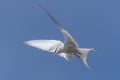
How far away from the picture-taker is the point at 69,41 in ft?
156

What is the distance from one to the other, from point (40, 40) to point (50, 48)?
102cm

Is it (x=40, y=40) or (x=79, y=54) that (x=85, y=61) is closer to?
(x=79, y=54)

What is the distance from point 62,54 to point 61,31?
250cm

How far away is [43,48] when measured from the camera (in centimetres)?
4909

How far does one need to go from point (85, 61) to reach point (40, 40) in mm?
3598

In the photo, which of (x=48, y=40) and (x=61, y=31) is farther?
(x=48, y=40)

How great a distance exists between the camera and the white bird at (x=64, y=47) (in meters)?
47.4

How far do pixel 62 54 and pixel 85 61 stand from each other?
1959 mm

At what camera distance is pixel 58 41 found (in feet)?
163

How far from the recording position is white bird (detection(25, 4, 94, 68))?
47406 mm

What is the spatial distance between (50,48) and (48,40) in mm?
1118

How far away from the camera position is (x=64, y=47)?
158 feet

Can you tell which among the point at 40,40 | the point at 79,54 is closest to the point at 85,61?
the point at 79,54

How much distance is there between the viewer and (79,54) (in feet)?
157
